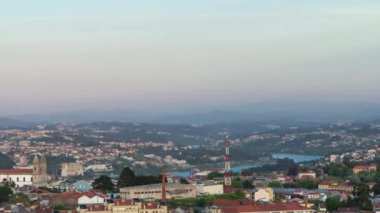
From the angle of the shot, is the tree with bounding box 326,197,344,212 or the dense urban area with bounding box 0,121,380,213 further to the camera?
the tree with bounding box 326,197,344,212

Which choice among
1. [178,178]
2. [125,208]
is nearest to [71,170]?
[178,178]

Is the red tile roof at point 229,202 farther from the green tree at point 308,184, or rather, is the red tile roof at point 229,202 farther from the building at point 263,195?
the green tree at point 308,184

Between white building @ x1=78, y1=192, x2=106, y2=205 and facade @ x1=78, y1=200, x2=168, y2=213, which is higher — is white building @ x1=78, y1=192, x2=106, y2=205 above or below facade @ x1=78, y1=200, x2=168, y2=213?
above

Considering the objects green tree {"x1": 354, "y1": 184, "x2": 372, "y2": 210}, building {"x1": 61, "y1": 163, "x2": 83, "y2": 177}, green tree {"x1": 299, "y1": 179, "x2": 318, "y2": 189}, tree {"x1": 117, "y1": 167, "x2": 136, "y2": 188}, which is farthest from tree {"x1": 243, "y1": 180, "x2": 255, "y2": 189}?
building {"x1": 61, "y1": 163, "x2": 83, "y2": 177}

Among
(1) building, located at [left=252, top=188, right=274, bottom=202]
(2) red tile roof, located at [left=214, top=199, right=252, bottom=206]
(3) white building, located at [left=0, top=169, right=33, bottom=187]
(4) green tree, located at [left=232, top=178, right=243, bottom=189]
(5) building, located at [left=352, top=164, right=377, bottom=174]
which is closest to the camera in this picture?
(2) red tile roof, located at [left=214, top=199, right=252, bottom=206]

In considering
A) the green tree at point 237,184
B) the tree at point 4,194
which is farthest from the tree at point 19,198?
the green tree at point 237,184

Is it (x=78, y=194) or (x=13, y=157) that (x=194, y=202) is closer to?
(x=78, y=194)

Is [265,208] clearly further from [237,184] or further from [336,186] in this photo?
[336,186]

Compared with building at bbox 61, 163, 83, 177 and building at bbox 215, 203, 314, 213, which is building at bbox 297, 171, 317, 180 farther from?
building at bbox 215, 203, 314, 213
